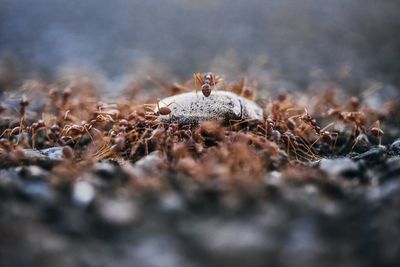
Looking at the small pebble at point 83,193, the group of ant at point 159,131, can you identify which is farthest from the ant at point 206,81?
the small pebble at point 83,193

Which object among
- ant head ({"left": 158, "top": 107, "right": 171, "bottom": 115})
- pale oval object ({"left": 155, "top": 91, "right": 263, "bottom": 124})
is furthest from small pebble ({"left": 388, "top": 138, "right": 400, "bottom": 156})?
ant head ({"left": 158, "top": 107, "right": 171, "bottom": 115})

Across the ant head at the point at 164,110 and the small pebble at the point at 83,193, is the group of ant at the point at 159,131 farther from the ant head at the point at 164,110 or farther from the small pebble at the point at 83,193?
the small pebble at the point at 83,193

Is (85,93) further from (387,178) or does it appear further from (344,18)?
(344,18)

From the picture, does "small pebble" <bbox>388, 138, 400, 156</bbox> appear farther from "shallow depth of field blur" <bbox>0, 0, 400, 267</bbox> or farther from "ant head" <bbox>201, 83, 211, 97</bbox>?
"ant head" <bbox>201, 83, 211, 97</bbox>

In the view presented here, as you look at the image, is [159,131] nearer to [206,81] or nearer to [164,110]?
[164,110]

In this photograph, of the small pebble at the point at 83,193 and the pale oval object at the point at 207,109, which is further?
the pale oval object at the point at 207,109

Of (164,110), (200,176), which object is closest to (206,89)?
(164,110)

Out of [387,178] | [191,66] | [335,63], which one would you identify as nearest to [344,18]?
[335,63]
